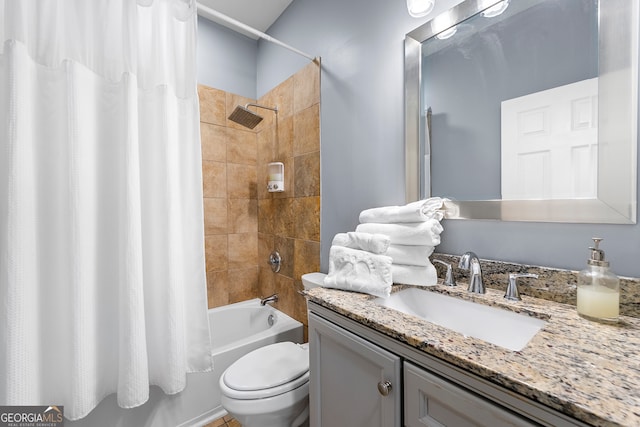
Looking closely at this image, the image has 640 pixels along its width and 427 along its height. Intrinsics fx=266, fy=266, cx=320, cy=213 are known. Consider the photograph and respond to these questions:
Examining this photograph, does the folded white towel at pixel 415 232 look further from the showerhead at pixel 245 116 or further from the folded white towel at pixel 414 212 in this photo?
the showerhead at pixel 245 116

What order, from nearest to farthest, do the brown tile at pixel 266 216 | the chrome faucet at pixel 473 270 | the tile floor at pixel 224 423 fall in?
the chrome faucet at pixel 473 270
the tile floor at pixel 224 423
the brown tile at pixel 266 216

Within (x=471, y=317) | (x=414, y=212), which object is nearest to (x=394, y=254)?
(x=414, y=212)

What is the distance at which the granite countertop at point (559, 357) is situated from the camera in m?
0.38

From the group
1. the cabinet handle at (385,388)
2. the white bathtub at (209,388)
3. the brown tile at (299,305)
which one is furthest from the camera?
the brown tile at (299,305)

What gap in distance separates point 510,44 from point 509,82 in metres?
0.13

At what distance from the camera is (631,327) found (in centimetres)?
61

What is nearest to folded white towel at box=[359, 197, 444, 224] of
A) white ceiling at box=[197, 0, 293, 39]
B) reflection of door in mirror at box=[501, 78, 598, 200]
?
reflection of door in mirror at box=[501, 78, 598, 200]

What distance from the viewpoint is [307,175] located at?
5.70ft

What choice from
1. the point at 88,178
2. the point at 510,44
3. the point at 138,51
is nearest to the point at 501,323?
the point at 510,44

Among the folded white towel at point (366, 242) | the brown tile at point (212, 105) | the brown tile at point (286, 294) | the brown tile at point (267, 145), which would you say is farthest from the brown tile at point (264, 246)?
the folded white towel at point (366, 242)

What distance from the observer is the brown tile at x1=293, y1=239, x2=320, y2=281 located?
1666mm

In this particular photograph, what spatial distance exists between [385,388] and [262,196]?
5.99ft

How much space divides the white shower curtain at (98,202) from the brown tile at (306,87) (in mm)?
739

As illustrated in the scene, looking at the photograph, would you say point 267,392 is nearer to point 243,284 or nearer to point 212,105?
point 243,284
